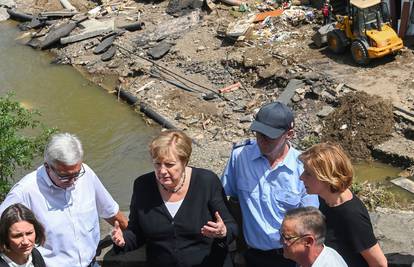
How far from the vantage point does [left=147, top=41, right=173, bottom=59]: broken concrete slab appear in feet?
60.1

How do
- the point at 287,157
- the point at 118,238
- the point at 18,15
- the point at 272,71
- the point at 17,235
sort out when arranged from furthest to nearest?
1. the point at 18,15
2. the point at 272,71
3. the point at 287,157
4. the point at 118,238
5. the point at 17,235

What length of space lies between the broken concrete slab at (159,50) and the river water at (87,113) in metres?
1.91

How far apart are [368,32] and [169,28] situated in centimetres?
706

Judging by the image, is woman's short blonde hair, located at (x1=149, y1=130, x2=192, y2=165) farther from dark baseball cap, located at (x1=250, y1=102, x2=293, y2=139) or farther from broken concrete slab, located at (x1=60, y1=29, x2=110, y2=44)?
broken concrete slab, located at (x1=60, y1=29, x2=110, y2=44)

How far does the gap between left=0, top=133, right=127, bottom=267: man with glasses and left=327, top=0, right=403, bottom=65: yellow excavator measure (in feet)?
37.8

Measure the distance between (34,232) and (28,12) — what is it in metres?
21.7

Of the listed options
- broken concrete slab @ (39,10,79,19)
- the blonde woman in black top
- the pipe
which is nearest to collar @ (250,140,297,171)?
the blonde woman in black top

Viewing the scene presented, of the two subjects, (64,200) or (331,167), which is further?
(64,200)

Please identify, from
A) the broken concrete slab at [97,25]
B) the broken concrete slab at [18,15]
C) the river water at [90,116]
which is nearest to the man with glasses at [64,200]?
the river water at [90,116]

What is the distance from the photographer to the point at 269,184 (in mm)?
4547

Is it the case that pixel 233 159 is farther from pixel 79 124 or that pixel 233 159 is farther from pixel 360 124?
pixel 79 124

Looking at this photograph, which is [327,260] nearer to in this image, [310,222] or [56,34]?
[310,222]

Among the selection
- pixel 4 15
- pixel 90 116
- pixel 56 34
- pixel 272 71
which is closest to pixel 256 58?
pixel 272 71

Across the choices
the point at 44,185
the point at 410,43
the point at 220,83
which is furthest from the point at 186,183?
the point at 410,43
